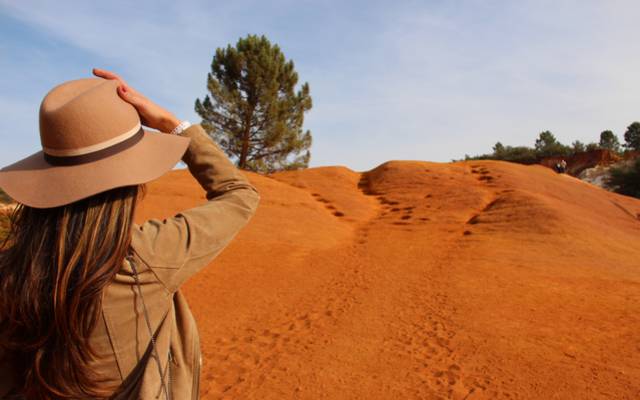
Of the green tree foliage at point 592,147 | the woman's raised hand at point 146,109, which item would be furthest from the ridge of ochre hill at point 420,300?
the green tree foliage at point 592,147

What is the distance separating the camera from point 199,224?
1.36 m

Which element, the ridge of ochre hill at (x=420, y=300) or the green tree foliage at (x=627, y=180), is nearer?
the ridge of ochre hill at (x=420, y=300)

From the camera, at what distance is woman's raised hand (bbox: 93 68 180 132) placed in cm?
135

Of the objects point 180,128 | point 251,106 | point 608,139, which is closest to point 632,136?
point 608,139

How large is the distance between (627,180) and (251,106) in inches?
949

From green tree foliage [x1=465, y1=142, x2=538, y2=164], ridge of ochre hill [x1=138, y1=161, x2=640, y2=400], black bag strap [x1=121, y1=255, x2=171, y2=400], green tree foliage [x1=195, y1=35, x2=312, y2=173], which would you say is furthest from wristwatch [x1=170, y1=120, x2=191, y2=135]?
green tree foliage [x1=465, y1=142, x2=538, y2=164]

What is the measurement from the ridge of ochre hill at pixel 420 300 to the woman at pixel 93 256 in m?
3.73

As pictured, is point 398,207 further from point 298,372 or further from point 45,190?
point 45,190

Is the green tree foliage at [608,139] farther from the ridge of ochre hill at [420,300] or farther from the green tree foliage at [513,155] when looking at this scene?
the ridge of ochre hill at [420,300]

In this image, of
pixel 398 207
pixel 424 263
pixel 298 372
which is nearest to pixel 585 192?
pixel 398 207

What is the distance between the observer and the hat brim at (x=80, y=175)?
1166mm

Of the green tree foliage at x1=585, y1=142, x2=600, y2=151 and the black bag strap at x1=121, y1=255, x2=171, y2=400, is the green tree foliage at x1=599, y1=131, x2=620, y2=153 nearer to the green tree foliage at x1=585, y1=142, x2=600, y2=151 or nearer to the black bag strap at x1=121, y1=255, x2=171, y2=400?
the green tree foliage at x1=585, y1=142, x2=600, y2=151

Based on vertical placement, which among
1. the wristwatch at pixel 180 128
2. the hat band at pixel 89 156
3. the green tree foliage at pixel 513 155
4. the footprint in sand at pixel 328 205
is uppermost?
the green tree foliage at pixel 513 155

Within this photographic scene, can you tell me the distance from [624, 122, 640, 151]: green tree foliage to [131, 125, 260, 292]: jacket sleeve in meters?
64.6
